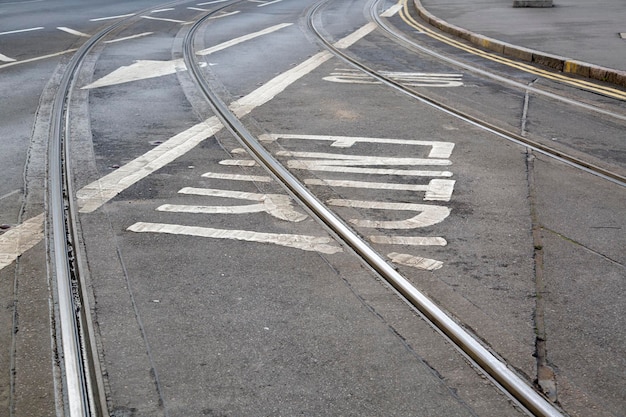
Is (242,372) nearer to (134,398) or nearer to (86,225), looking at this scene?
(134,398)

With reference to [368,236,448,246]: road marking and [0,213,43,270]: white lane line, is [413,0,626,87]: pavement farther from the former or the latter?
[0,213,43,270]: white lane line

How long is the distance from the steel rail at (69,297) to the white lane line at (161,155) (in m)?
0.18

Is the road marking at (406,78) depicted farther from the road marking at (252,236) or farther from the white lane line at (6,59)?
the road marking at (252,236)

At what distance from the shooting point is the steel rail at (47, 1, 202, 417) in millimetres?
4000

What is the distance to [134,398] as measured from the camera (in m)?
4.02

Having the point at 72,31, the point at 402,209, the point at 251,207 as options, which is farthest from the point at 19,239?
the point at 72,31

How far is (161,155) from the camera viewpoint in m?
8.34

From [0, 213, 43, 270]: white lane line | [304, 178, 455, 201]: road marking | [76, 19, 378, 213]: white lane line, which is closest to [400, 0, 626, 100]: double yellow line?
[76, 19, 378, 213]: white lane line

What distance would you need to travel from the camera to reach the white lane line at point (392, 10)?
2225 cm

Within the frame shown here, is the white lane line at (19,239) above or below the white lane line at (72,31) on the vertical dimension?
above

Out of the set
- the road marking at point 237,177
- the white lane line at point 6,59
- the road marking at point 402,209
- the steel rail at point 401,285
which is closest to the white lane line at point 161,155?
the steel rail at point 401,285

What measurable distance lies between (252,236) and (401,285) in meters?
1.29

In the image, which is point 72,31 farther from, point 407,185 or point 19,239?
point 19,239

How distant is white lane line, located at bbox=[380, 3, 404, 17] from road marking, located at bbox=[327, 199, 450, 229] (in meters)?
15.9
